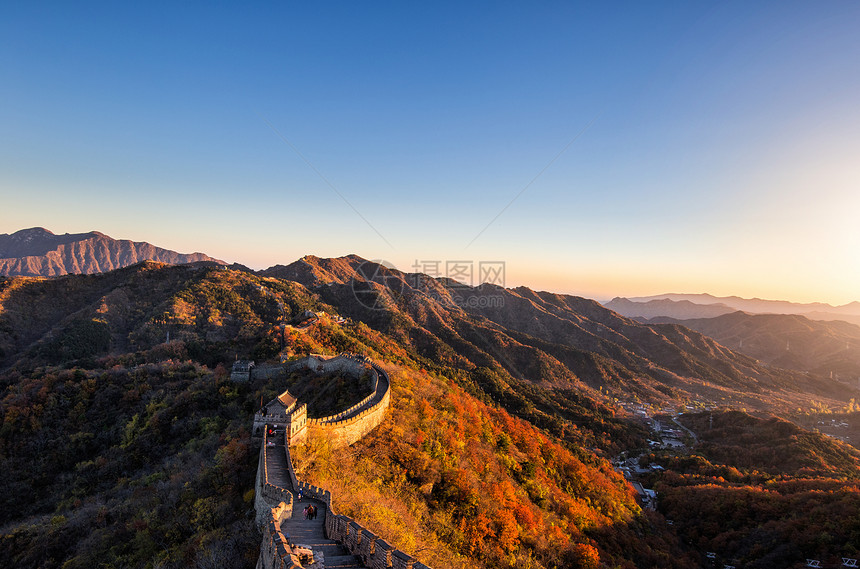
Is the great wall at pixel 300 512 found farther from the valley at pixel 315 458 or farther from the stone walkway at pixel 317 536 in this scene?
the valley at pixel 315 458

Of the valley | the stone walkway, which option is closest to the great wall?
the stone walkway

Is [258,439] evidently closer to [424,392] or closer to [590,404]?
[424,392]

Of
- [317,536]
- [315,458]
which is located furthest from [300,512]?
[315,458]

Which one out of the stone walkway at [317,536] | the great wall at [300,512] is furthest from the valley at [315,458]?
the stone walkway at [317,536]

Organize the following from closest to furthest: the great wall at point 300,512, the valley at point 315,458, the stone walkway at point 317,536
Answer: the great wall at point 300,512 < the stone walkway at point 317,536 < the valley at point 315,458

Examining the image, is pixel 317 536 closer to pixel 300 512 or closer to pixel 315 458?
pixel 300 512

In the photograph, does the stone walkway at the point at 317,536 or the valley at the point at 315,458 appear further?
the valley at the point at 315,458

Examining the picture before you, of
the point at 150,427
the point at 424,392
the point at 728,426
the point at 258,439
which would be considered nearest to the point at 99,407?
the point at 150,427
